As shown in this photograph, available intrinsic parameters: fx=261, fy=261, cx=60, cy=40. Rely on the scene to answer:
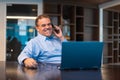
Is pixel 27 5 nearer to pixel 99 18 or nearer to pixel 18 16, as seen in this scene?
pixel 18 16

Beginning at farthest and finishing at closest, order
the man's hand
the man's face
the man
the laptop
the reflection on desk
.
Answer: the man's face
the man
the man's hand
the laptop
the reflection on desk

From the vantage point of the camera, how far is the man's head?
2744 millimetres

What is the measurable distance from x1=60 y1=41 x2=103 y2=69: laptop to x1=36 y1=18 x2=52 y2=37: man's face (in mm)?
726

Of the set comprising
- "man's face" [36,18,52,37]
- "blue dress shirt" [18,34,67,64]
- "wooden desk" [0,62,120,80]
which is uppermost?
"man's face" [36,18,52,37]

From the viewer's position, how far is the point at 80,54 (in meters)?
2.08

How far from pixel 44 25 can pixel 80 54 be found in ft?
2.64

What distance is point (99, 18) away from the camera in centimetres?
878

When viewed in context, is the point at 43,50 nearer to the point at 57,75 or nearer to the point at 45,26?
the point at 45,26

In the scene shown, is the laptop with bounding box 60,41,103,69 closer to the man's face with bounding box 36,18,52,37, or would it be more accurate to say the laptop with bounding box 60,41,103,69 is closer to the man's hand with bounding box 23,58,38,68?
the man's hand with bounding box 23,58,38,68

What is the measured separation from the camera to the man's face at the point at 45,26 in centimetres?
276

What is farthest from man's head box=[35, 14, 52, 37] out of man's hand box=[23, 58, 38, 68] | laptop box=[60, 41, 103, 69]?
laptop box=[60, 41, 103, 69]

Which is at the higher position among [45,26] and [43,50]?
[45,26]

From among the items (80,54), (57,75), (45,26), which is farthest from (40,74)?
(45,26)

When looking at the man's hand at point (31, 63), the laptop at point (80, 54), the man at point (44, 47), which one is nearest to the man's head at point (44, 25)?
the man at point (44, 47)
